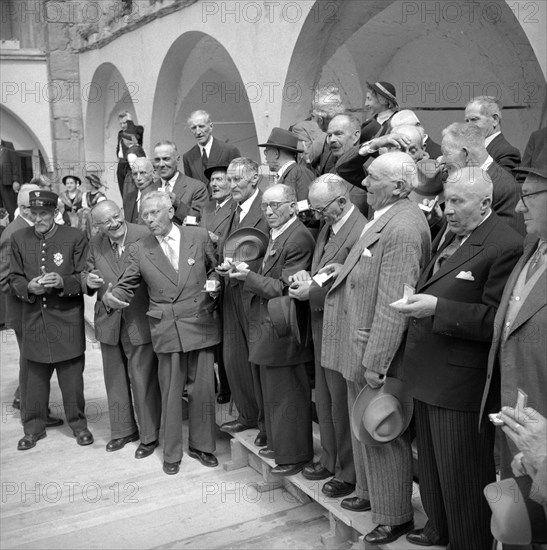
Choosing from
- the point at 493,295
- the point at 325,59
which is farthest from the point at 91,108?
the point at 493,295

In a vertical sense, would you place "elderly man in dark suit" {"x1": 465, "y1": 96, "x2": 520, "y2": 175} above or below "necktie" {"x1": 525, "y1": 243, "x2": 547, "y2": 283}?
above

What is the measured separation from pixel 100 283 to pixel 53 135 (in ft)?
36.2

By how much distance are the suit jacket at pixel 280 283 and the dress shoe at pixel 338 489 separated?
71 centimetres

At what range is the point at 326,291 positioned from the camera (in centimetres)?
375

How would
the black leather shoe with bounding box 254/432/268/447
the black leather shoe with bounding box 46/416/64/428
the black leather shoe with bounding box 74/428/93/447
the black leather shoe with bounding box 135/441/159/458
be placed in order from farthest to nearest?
the black leather shoe with bounding box 46/416/64/428, the black leather shoe with bounding box 74/428/93/447, the black leather shoe with bounding box 135/441/159/458, the black leather shoe with bounding box 254/432/268/447

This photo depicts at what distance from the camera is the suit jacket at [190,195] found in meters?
5.87

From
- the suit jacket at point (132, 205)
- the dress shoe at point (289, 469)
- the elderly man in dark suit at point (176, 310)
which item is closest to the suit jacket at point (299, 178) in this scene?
the elderly man in dark suit at point (176, 310)

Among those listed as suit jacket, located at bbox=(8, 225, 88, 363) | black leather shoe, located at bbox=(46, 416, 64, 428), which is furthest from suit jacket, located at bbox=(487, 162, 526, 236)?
black leather shoe, located at bbox=(46, 416, 64, 428)

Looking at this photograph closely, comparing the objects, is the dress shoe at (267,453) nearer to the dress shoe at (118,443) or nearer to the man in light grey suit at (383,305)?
the man in light grey suit at (383,305)

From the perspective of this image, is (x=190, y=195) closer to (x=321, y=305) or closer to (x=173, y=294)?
(x=173, y=294)

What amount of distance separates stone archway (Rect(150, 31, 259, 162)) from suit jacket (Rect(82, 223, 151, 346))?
5301 mm

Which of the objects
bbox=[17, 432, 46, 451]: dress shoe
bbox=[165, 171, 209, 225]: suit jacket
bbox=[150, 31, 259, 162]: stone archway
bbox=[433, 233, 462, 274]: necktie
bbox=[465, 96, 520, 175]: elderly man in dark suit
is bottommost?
bbox=[17, 432, 46, 451]: dress shoe

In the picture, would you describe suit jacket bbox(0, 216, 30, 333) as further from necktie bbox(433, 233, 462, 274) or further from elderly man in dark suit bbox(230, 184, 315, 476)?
necktie bbox(433, 233, 462, 274)

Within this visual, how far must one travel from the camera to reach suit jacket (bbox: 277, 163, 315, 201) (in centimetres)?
480
